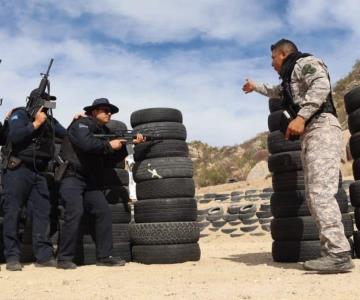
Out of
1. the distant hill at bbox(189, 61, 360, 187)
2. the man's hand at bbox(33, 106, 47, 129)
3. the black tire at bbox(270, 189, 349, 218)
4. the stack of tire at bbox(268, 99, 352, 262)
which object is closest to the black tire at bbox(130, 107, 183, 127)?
the man's hand at bbox(33, 106, 47, 129)

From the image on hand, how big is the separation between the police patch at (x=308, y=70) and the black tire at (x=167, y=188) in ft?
7.50

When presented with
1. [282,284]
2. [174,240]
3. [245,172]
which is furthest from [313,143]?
[245,172]

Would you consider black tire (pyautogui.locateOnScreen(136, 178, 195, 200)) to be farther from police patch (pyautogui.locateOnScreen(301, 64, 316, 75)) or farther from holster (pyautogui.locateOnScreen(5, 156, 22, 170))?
police patch (pyautogui.locateOnScreen(301, 64, 316, 75))

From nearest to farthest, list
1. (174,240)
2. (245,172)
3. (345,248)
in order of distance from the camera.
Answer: (345,248) < (174,240) < (245,172)

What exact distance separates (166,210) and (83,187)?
1070 mm

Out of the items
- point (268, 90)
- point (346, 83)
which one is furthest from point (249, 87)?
point (346, 83)

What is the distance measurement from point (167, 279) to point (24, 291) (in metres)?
1.29

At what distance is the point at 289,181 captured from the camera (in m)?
6.02

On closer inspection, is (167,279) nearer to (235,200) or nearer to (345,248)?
(345,248)

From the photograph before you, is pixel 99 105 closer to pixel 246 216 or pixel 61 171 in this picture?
pixel 61 171

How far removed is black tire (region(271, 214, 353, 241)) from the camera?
584 cm

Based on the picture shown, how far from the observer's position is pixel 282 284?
413 cm

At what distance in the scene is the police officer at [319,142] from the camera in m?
4.71

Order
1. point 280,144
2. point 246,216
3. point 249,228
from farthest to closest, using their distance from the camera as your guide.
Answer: point 246,216, point 249,228, point 280,144
